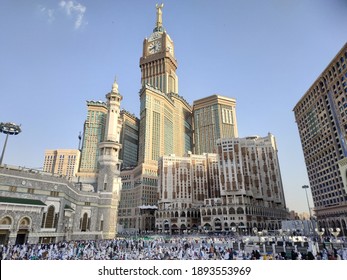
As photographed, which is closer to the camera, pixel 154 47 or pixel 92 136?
pixel 92 136

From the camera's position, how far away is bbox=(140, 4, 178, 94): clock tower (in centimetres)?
15662

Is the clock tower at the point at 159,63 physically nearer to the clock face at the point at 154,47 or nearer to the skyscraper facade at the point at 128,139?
the clock face at the point at 154,47

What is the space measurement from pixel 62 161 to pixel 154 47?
9751cm

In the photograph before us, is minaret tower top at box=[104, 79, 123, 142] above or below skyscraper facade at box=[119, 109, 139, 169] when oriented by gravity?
below

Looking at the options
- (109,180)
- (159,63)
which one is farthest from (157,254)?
(159,63)

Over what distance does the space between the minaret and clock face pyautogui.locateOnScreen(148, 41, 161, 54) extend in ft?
408

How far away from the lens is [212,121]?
160 metres

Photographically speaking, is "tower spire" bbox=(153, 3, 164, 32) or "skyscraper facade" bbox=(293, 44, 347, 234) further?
"tower spire" bbox=(153, 3, 164, 32)

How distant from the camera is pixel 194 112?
6713 inches

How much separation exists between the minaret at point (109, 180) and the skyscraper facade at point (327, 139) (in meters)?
48.8

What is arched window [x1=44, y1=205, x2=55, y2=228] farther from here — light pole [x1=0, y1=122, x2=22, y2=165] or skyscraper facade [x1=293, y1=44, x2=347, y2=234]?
skyscraper facade [x1=293, y1=44, x2=347, y2=234]

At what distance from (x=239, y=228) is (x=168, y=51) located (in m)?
123

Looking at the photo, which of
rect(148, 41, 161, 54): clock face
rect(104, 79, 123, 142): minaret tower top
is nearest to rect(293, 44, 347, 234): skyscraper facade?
rect(104, 79, 123, 142): minaret tower top

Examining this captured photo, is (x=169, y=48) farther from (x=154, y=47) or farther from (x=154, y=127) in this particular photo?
(x=154, y=127)
